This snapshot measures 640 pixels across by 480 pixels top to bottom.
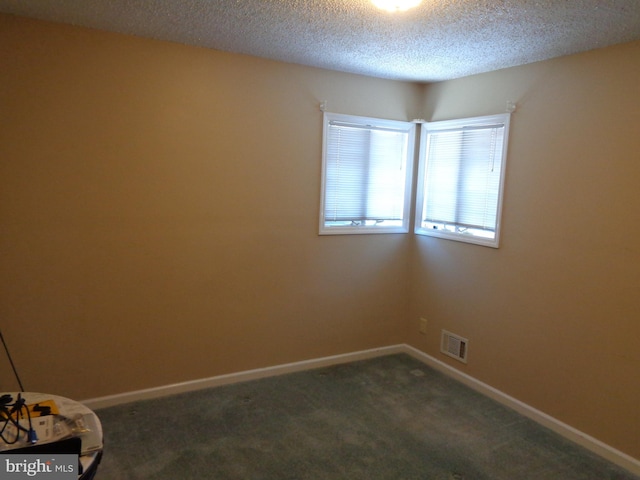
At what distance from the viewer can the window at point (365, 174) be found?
3572 mm

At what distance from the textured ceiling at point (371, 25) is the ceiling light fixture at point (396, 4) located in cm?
4

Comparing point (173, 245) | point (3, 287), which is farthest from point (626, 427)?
point (3, 287)

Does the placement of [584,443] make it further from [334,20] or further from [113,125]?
[113,125]

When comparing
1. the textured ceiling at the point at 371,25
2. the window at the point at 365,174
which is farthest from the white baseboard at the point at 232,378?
the textured ceiling at the point at 371,25

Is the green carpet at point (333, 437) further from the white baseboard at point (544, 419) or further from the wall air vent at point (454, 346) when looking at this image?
the wall air vent at point (454, 346)

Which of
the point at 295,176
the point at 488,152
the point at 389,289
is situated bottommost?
the point at 389,289

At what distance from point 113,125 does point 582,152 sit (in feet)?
9.55

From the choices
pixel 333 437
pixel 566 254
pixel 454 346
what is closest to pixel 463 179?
pixel 566 254

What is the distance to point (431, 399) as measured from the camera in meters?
3.24

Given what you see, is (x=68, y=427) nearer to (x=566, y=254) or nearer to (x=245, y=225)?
(x=245, y=225)

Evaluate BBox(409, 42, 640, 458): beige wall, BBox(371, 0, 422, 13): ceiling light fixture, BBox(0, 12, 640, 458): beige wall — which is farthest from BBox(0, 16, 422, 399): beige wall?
BBox(371, 0, 422, 13): ceiling light fixture

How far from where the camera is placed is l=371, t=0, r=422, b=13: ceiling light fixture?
2014mm

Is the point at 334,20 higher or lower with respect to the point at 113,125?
higher

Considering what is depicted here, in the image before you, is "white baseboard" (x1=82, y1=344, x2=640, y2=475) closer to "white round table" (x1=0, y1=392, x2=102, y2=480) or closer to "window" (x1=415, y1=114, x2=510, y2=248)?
"window" (x1=415, y1=114, x2=510, y2=248)
